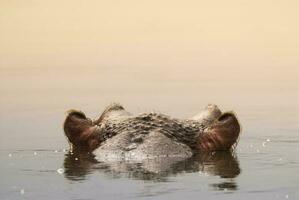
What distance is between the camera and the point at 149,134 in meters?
10.4

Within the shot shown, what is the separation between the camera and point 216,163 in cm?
1014

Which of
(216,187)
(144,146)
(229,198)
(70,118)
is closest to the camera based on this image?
(229,198)

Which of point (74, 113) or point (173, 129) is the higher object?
point (74, 113)

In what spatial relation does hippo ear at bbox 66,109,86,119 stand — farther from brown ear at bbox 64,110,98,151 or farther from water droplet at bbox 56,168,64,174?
water droplet at bbox 56,168,64,174

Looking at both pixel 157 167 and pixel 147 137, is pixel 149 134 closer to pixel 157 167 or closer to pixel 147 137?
pixel 147 137

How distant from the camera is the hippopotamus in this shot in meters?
10.4

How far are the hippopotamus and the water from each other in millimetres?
181

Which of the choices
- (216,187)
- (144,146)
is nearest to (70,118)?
(144,146)

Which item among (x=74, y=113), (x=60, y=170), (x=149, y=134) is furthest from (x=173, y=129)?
(x=60, y=170)

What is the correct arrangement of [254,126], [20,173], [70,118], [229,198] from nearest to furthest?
[229,198], [20,173], [70,118], [254,126]

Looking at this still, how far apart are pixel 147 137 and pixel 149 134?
0.12 feet

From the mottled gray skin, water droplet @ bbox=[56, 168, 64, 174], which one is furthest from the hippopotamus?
water droplet @ bbox=[56, 168, 64, 174]

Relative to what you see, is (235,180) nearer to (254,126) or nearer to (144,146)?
(144,146)

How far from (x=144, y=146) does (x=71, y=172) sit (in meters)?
1.00
